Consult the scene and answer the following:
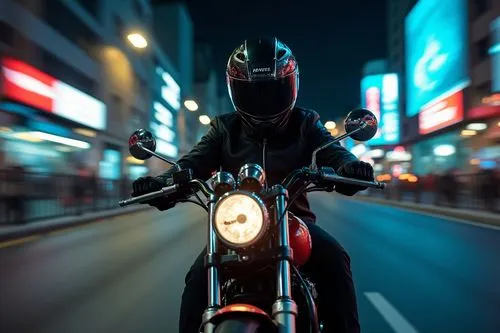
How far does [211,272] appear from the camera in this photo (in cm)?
208

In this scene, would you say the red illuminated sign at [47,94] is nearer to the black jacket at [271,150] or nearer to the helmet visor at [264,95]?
the black jacket at [271,150]

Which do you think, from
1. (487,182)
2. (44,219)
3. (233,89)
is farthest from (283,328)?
(487,182)

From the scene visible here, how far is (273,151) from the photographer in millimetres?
2885

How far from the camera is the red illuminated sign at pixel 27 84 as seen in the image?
66.9 ft

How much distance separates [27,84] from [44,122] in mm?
3327

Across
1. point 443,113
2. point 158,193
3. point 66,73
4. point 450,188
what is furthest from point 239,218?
point 443,113

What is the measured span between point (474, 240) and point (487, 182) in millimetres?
6478

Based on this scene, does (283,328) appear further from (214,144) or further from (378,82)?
(378,82)

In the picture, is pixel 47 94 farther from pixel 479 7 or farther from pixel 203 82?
pixel 203 82

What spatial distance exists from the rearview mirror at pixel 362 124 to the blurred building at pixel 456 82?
25.0 metres

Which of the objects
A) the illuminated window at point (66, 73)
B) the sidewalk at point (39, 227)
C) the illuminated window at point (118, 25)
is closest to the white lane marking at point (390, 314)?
the sidewalk at point (39, 227)

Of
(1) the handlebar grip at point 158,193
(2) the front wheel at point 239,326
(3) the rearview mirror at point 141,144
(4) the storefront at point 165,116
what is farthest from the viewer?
(4) the storefront at point 165,116

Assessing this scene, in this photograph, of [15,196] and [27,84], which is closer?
[15,196]

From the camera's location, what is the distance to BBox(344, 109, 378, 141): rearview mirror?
2.68 metres
